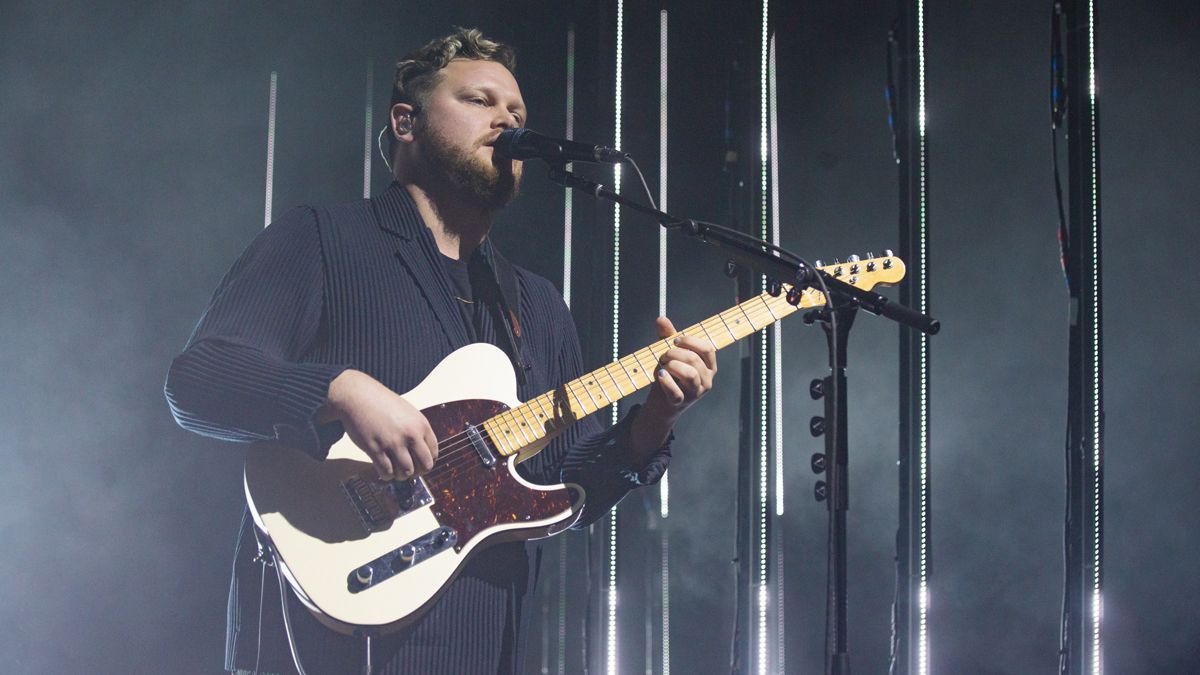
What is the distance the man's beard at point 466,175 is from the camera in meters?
2.29

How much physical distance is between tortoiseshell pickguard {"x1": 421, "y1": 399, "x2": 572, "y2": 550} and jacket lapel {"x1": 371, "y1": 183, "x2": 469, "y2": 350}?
0.17 m

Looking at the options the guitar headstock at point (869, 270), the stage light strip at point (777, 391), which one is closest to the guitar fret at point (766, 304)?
the guitar headstock at point (869, 270)

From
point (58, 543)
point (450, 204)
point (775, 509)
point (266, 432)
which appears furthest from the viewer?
point (775, 509)

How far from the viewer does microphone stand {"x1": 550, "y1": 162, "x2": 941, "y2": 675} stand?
68.3 inches

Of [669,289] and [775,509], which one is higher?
[669,289]

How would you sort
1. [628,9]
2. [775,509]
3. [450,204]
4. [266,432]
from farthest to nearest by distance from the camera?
[628,9] < [775,509] < [450,204] < [266,432]

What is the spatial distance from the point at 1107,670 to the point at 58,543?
347 cm

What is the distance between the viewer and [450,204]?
2.32m

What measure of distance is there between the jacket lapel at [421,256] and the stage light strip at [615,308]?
4.15 ft

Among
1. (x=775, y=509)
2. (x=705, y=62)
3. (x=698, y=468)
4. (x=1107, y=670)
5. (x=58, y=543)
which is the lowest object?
(x=1107, y=670)

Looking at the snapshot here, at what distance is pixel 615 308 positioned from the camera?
3475 millimetres

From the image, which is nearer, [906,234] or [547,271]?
[906,234]

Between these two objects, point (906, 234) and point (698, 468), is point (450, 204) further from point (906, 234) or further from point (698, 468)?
point (698, 468)

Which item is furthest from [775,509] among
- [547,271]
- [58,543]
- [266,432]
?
[58,543]
